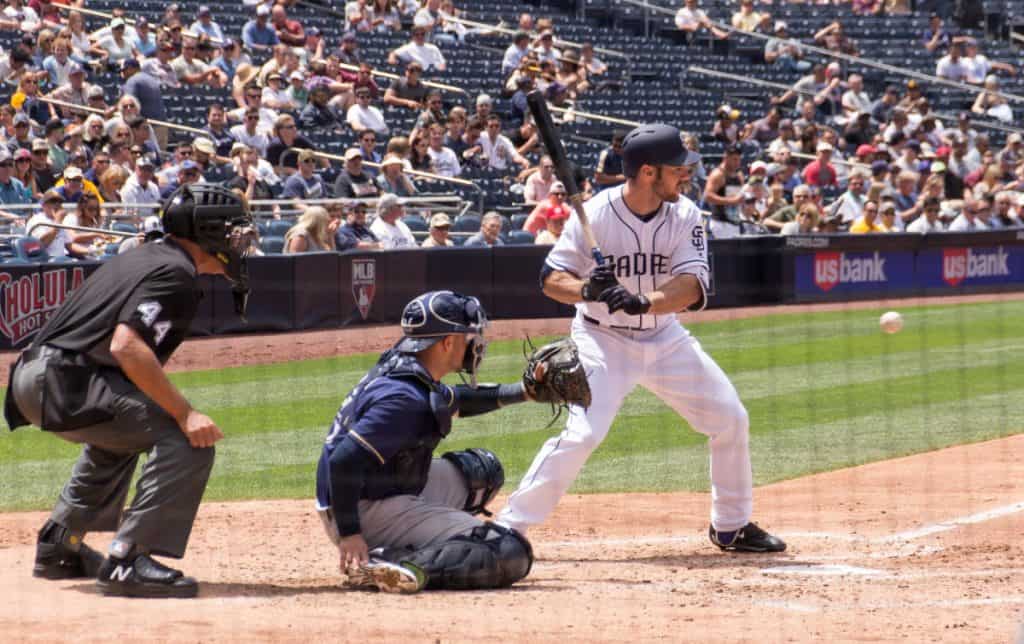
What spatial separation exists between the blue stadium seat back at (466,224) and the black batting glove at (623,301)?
11.1 metres

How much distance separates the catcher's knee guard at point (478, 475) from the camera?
5.82 m

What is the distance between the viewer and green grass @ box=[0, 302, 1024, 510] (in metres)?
8.50

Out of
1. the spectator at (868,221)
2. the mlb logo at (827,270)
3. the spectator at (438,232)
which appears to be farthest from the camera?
the spectator at (868,221)

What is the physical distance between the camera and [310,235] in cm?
1416

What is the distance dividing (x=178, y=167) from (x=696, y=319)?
549 cm

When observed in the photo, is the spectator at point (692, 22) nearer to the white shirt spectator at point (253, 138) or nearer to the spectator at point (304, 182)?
the white shirt spectator at point (253, 138)

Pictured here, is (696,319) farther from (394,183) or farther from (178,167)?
(178,167)

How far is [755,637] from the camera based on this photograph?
Result: 4656 millimetres

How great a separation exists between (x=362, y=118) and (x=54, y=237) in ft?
19.5

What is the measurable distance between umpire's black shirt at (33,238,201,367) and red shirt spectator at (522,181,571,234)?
11243 mm

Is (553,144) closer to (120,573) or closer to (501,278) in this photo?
(120,573)

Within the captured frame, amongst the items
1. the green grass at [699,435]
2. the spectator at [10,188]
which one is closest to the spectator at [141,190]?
the spectator at [10,188]

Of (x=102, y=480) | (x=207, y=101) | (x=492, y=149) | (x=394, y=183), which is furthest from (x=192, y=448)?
(x=492, y=149)

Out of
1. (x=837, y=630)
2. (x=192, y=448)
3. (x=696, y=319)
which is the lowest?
(x=696, y=319)
